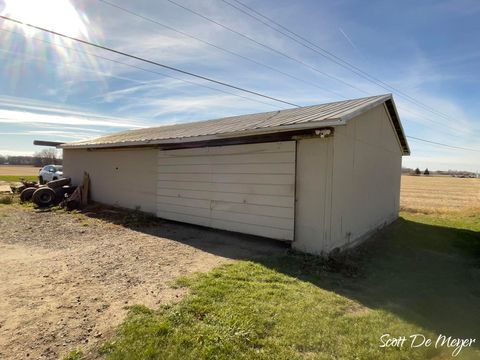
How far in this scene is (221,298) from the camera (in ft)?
13.2

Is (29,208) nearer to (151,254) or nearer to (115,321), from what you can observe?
(151,254)

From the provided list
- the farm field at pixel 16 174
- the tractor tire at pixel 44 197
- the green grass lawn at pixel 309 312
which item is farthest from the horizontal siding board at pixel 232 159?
the farm field at pixel 16 174

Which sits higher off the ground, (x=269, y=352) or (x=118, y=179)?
(x=118, y=179)

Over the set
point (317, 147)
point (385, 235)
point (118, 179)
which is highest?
point (317, 147)

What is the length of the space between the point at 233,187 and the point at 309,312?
14.2 ft

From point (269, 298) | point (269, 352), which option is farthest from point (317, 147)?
point (269, 352)

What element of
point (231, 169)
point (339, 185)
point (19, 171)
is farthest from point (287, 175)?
point (19, 171)

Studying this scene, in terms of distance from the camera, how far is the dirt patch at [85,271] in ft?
10.6

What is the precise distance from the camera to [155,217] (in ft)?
33.3

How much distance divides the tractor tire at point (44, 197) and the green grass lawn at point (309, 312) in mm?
10036

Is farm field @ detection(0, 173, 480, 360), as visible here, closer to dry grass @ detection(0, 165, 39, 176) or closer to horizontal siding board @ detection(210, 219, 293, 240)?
horizontal siding board @ detection(210, 219, 293, 240)

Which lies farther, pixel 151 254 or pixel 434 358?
pixel 151 254

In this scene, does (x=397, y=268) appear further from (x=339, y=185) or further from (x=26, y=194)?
(x=26, y=194)

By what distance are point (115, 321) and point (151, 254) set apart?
275 centimetres
